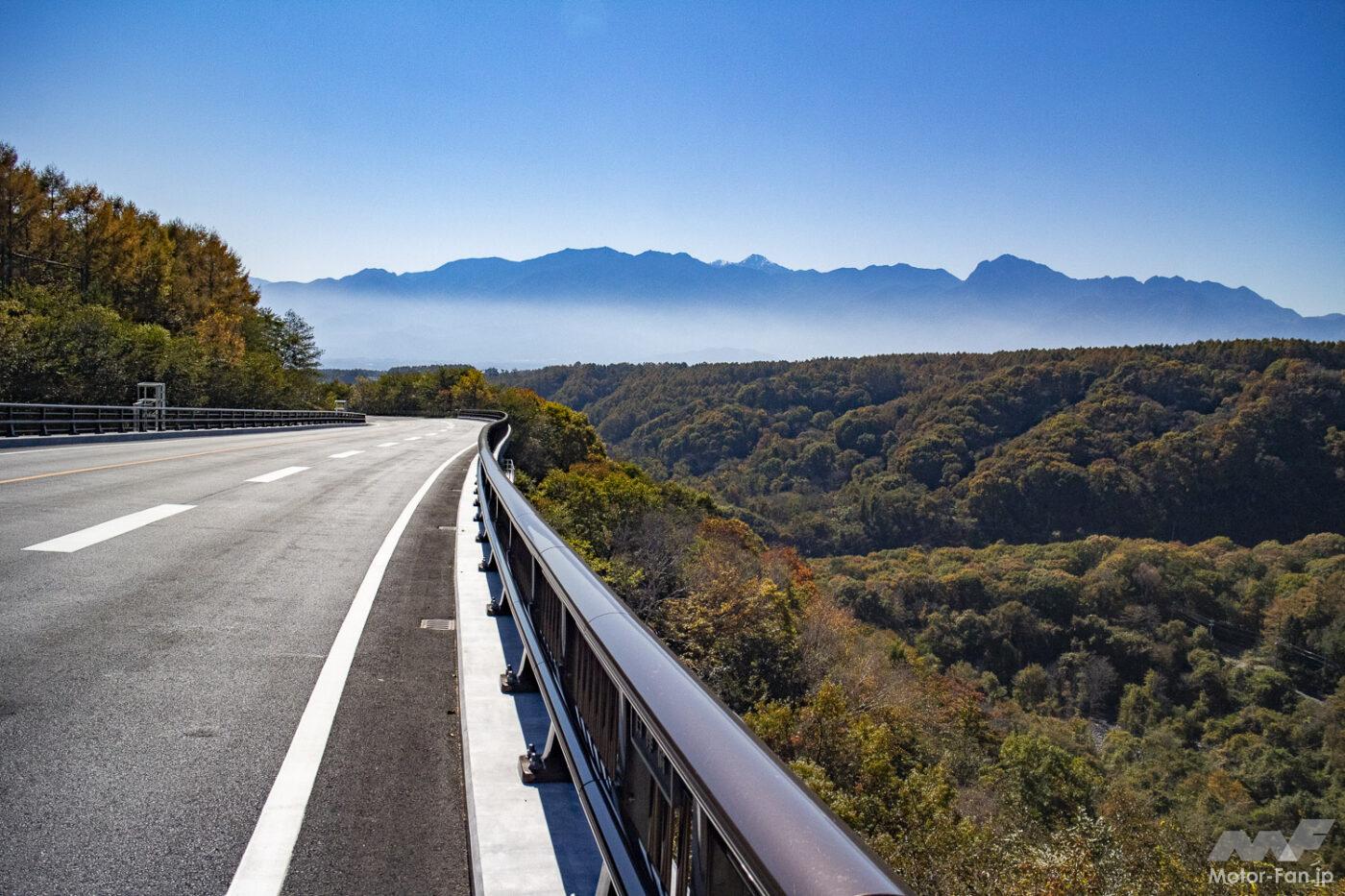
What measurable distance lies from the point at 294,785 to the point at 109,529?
6.31 m

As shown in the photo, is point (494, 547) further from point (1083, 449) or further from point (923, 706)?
point (1083, 449)

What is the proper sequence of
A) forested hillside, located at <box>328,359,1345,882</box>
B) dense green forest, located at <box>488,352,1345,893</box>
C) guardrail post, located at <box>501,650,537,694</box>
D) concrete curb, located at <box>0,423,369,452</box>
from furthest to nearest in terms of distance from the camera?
dense green forest, located at <box>488,352,1345,893</box> → forested hillside, located at <box>328,359,1345,882</box> → concrete curb, located at <box>0,423,369,452</box> → guardrail post, located at <box>501,650,537,694</box>

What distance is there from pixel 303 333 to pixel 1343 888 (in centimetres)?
9606

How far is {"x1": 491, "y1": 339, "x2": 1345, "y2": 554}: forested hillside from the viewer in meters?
142

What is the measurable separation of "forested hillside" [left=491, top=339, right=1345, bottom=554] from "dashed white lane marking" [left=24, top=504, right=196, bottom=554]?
13557 centimetres

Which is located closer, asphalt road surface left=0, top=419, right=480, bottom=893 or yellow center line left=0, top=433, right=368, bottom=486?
asphalt road surface left=0, top=419, right=480, bottom=893

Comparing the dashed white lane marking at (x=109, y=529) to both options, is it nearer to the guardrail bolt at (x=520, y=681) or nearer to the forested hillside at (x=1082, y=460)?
the guardrail bolt at (x=520, y=681)

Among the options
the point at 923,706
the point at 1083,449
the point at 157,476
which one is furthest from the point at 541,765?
the point at 1083,449

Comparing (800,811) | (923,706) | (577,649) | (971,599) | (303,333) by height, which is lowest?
(971,599)

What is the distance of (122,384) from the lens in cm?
3834

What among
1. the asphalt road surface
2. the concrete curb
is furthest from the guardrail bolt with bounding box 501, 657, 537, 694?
the concrete curb

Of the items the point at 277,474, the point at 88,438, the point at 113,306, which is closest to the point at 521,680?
the point at 277,474

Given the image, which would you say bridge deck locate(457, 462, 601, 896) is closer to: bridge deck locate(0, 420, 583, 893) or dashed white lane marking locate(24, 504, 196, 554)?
bridge deck locate(0, 420, 583, 893)

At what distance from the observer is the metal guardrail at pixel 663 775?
122cm
